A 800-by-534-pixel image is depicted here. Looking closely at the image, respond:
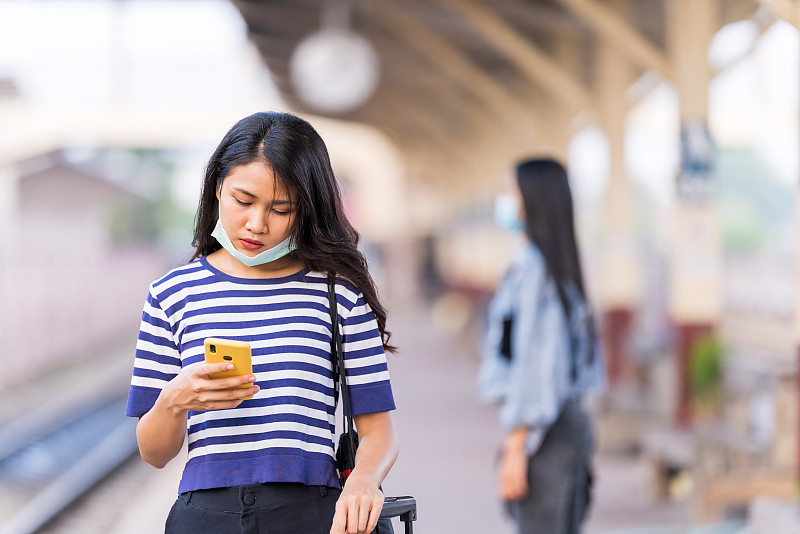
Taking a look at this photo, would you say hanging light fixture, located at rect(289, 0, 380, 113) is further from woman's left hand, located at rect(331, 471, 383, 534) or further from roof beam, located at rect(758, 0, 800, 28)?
woman's left hand, located at rect(331, 471, 383, 534)

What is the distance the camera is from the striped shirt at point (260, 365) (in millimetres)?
2264

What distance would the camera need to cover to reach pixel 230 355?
6.91 ft

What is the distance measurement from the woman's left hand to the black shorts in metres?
0.06

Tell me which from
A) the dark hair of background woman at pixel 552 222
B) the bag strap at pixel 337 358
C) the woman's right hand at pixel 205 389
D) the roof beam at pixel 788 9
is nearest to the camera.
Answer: the woman's right hand at pixel 205 389

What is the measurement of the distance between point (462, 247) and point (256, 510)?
77.7 ft

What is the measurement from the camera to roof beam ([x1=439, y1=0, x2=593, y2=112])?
1162 centimetres

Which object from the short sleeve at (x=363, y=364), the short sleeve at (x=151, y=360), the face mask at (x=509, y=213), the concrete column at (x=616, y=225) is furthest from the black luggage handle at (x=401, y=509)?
the concrete column at (x=616, y=225)

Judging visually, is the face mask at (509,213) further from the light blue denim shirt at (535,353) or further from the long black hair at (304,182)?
the long black hair at (304,182)

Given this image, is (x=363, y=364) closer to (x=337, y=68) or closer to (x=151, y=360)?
(x=151, y=360)

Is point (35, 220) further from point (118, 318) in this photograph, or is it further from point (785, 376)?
point (785, 376)

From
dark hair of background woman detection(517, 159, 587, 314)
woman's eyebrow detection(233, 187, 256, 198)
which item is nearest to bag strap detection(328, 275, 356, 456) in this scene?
woman's eyebrow detection(233, 187, 256, 198)

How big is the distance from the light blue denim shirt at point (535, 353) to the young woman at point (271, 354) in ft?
5.02

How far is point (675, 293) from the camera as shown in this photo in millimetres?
8617

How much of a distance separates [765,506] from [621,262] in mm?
7320
